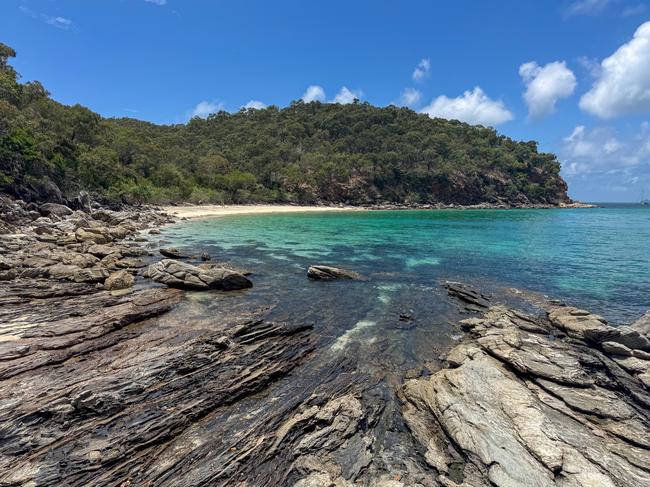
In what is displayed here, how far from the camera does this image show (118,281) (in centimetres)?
1616

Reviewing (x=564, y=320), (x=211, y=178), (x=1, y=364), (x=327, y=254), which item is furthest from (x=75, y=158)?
(x=564, y=320)

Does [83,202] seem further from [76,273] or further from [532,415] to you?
[532,415]

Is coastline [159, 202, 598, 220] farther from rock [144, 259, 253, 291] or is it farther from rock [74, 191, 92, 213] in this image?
rock [144, 259, 253, 291]

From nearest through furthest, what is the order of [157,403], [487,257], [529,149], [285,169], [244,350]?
[157,403], [244,350], [487,257], [285,169], [529,149]

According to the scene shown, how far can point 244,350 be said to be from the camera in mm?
10445

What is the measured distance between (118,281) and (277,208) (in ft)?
252

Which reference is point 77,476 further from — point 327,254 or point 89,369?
point 327,254

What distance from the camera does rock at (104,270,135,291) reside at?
1593 cm

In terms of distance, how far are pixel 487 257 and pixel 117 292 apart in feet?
90.7

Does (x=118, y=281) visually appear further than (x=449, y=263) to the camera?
No

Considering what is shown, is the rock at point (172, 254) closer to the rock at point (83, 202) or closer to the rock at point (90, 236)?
the rock at point (90, 236)

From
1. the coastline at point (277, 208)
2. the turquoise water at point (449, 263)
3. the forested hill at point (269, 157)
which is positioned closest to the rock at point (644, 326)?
the turquoise water at point (449, 263)

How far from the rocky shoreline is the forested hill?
3750 centimetres

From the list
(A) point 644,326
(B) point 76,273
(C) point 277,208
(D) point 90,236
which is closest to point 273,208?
(C) point 277,208
